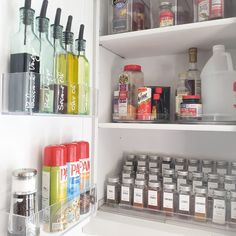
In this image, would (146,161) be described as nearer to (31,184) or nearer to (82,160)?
(82,160)

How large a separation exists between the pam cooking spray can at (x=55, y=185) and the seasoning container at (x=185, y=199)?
0.45 meters

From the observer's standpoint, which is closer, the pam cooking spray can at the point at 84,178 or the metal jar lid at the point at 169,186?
the pam cooking spray can at the point at 84,178

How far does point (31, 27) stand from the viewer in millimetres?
645

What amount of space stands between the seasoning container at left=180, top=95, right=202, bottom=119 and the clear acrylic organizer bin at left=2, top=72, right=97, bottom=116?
0.43 m

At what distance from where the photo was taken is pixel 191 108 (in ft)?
2.96

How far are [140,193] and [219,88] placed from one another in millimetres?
516

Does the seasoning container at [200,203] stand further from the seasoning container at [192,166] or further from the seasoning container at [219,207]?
the seasoning container at [192,166]

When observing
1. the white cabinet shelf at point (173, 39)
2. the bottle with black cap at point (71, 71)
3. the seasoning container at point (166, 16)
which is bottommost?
the bottle with black cap at point (71, 71)

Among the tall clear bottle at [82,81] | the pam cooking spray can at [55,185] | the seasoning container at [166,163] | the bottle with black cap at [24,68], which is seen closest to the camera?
the bottle with black cap at [24,68]

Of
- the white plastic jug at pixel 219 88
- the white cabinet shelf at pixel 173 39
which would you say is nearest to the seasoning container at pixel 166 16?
the white cabinet shelf at pixel 173 39

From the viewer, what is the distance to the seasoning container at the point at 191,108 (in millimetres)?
900

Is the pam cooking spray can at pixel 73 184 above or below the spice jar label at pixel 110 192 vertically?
above

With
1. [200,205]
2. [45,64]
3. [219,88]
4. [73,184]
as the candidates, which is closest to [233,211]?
[200,205]

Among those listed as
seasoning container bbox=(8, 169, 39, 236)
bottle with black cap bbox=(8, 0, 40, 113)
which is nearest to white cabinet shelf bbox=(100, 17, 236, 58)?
bottle with black cap bbox=(8, 0, 40, 113)
